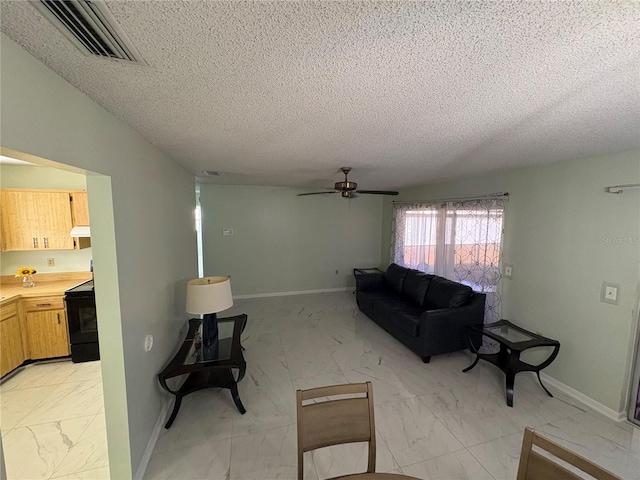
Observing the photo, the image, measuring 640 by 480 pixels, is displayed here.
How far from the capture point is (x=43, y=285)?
315 centimetres

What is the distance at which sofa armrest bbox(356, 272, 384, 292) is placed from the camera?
184 inches

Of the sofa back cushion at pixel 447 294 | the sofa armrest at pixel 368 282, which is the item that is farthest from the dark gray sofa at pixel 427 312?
the sofa armrest at pixel 368 282

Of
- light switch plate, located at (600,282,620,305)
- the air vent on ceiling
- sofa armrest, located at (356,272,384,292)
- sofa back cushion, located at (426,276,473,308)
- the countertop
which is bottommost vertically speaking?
sofa armrest, located at (356,272,384,292)

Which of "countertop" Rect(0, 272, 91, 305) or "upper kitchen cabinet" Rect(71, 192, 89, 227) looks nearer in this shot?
"countertop" Rect(0, 272, 91, 305)

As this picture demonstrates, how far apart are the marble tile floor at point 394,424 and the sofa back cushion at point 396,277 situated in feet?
4.03

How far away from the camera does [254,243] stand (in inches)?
207

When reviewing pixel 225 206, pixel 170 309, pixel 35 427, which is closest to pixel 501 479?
pixel 170 309

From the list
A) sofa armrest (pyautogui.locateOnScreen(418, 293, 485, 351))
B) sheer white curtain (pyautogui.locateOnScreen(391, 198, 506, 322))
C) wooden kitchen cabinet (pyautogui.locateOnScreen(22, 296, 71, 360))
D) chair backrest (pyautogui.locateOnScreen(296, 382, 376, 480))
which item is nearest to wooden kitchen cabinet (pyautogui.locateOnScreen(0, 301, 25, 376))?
wooden kitchen cabinet (pyautogui.locateOnScreen(22, 296, 71, 360))

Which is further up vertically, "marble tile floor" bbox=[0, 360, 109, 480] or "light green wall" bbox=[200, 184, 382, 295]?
"light green wall" bbox=[200, 184, 382, 295]

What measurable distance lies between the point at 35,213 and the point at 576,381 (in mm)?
6064

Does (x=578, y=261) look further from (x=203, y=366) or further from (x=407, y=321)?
(x=203, y=366)

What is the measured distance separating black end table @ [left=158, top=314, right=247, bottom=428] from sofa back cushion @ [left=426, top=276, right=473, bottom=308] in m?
2.53

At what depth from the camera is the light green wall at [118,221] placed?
933 mm

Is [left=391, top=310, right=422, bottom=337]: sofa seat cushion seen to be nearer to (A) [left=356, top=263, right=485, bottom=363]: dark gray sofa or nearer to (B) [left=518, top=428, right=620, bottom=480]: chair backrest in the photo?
(A) [left=356, top=263, right=485, bottom=363]: dark gray sofa
